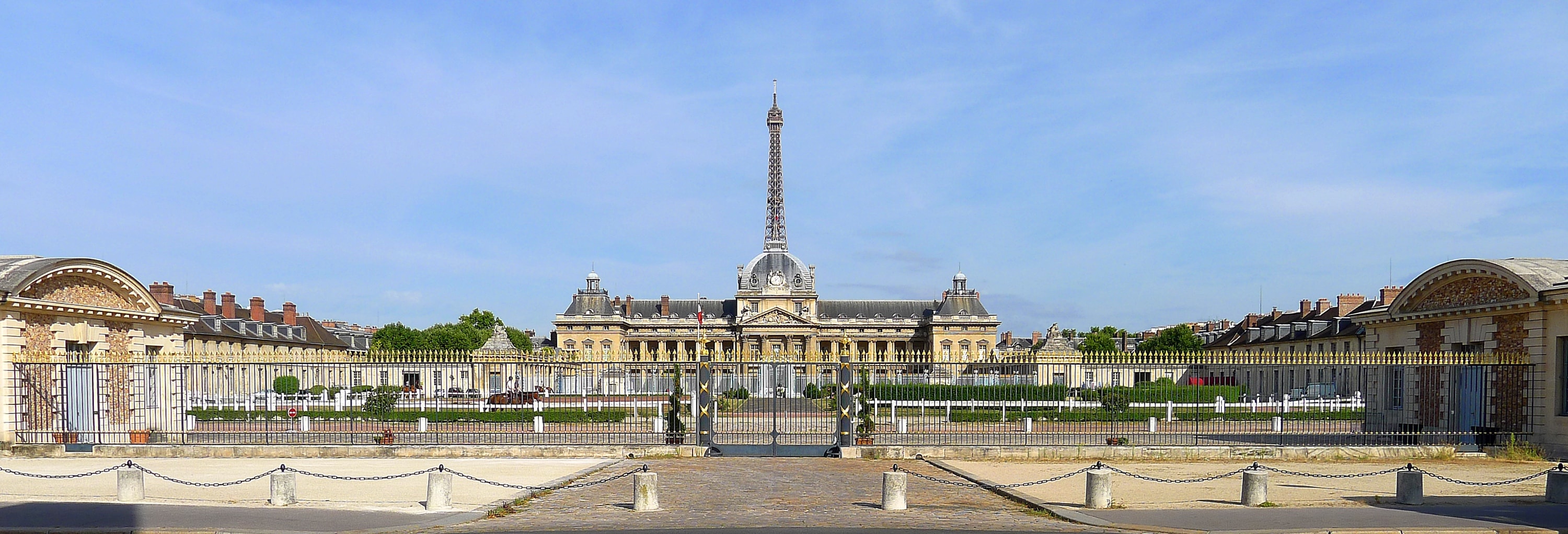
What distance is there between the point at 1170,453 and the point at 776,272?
103217 mm

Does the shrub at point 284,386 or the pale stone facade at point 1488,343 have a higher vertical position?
the pale stone facade at point 1488,343

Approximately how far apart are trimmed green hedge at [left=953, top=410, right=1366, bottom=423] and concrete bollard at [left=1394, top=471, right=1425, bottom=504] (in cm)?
1483

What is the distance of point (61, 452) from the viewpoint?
2148cm

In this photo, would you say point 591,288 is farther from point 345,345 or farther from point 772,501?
point 772,501

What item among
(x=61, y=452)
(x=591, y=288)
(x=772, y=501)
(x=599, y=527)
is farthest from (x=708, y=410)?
(x=591, y=288)

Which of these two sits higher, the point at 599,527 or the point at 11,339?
the point at 11,339

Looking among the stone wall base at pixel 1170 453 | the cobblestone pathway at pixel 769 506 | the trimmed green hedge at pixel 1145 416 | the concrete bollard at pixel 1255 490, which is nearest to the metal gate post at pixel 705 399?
the cobblestone pathway at pixel 769 506

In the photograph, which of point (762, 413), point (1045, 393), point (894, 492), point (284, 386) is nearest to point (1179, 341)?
point (1045, 393)

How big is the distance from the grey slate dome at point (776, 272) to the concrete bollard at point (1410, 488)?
109579 mm

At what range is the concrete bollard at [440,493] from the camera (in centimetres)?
1376

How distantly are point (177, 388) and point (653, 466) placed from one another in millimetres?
11807

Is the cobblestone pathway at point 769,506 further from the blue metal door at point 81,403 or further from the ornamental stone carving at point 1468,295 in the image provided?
the ornamental stone carving at point 1468,295

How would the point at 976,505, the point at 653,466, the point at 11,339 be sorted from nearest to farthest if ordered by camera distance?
1. the point at 976,505
2. the point at 653,466
3. the point at 11,339

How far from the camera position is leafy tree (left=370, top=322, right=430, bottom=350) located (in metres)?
79.2
